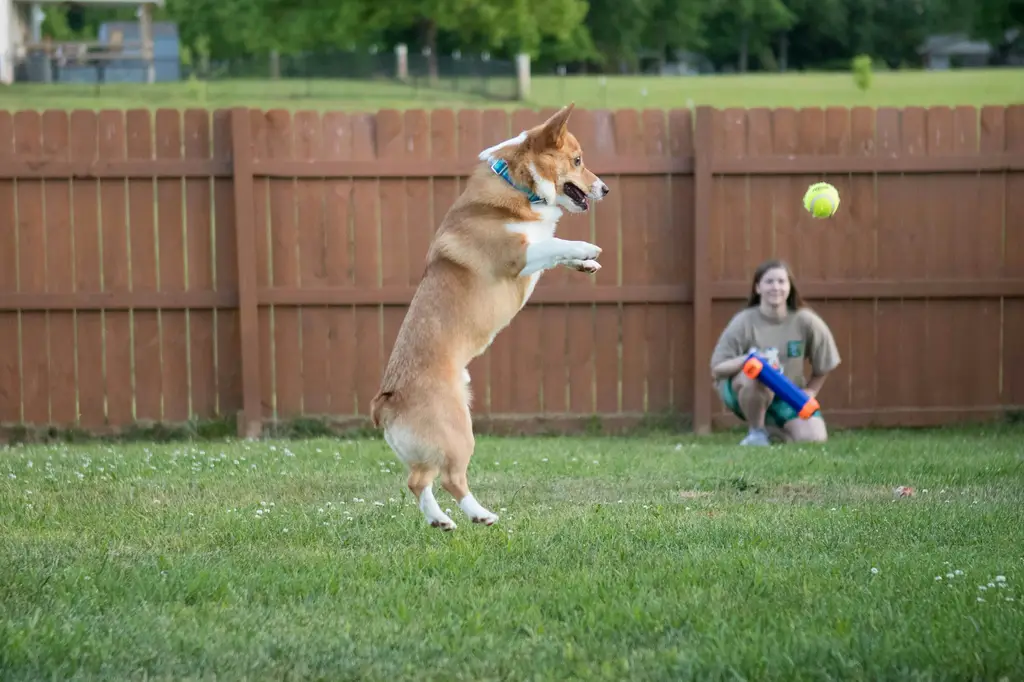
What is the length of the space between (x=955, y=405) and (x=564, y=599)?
6339 mm

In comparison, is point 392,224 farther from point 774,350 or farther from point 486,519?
point 486,519

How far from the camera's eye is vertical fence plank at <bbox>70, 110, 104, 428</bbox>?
32.5 feet

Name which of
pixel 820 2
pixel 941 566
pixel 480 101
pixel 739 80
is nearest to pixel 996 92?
pixel 739 80

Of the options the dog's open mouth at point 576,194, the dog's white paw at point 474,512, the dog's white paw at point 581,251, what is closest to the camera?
the dog's white paw at point 474,512

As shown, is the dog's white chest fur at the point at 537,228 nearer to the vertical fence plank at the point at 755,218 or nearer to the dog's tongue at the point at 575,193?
the dog's tongue at the point at 575,193

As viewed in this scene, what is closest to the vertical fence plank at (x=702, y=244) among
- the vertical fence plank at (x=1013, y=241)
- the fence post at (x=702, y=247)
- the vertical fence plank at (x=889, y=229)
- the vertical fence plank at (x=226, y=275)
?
the fence post at (x=702, y=247)

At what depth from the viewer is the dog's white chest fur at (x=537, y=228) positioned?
5926 millimetres

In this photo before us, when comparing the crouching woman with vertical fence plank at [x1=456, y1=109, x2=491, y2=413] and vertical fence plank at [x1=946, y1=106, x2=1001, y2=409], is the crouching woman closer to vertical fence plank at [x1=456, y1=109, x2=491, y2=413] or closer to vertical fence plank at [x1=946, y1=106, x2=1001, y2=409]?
vertical fence plank at [x1=946, y1=106, x2=1001, y2=409]

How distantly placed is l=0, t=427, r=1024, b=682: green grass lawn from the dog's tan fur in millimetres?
370

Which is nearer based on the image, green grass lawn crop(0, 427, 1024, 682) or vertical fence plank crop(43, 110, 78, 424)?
green grass lawn crop(0, 427, 1024, 682)

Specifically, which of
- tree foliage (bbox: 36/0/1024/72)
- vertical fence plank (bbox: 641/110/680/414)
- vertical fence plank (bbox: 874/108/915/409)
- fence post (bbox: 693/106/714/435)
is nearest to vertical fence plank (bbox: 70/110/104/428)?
vertical fence plank (bbox: 641/110/680/414)

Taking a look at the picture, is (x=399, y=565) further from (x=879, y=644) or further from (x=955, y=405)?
(x=955, y=405)

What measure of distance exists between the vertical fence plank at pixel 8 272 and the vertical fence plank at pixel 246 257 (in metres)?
1.59

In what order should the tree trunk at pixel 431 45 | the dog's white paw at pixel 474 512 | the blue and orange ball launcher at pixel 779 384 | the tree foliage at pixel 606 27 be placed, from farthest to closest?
the tree foliage at pixel 606 27
the tree trunk at pixel 431 45
the blue and orange ball launcher at pixel 779 384
the dog's white paw at pixel 474 512
